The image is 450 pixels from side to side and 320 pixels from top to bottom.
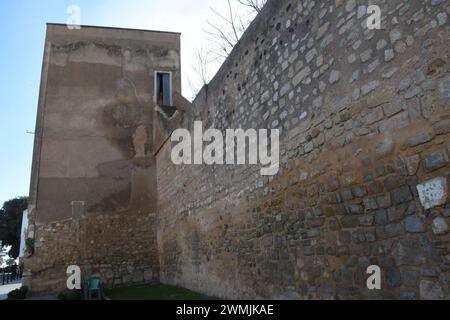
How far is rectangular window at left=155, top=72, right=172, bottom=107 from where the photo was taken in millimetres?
12945

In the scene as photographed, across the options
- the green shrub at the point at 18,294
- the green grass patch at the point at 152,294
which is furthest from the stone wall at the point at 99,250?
the green grass patch at the point at 152,294

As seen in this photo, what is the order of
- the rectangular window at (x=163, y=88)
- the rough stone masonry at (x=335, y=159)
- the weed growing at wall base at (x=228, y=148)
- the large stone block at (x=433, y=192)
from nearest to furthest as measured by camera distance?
the large stone block at (x=433, y=192) → the rough stone masonry at (x=335, y=159) → the weed growing at wall base at (x=228, y=148) → the rectangular window at (x=163, y=88)

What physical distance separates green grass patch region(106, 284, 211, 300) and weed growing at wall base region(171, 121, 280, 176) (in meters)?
2.47

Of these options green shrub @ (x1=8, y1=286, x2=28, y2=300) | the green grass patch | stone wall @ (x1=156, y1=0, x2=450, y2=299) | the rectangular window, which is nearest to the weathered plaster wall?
the rectangular window

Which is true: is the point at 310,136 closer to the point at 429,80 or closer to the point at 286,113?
the point at 286,113

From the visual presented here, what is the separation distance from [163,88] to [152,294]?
6.84 meters

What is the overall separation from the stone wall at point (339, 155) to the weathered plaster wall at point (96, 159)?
533 cm

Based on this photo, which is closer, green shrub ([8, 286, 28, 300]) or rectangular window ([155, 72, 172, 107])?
green shrub ([8, 286, 28, 300])

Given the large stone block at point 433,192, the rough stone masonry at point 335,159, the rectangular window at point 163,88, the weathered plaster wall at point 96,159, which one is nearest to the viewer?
the large stone block at point 433,192

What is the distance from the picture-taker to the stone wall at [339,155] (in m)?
2.92

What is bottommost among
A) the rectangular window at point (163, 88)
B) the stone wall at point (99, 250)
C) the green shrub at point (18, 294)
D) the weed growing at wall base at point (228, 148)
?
the green shrub at point (18, 294)

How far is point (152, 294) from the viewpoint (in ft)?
28.6

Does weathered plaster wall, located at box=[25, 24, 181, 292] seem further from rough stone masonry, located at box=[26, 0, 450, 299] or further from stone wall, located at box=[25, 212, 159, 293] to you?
rough stone masonry, located at box=[26, 0, 450, 299]

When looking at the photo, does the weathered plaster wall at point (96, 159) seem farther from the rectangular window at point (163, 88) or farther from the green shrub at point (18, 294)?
the green shrub at point (18, 294)
